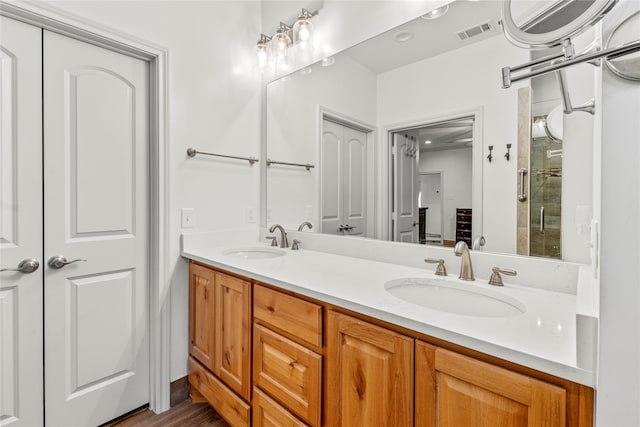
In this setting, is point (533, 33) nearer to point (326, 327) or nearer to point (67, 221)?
point (326, 327)

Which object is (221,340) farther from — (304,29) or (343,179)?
(304,29)

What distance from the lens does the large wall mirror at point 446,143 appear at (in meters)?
1.07

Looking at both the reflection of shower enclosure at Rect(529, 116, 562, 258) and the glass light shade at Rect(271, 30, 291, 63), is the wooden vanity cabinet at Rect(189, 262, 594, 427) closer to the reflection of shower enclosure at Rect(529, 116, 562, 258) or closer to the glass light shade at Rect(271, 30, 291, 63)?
the reflection of shower enclosure at Rect(529, 116, 562, 258)

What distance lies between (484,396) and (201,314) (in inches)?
56.0

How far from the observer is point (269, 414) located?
121 centimetres

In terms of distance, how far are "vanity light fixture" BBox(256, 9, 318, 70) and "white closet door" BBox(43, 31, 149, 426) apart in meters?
0.75

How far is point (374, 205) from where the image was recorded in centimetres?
162

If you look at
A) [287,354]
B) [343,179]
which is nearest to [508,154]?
[343,179]

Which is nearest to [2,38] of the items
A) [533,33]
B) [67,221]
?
[67,221]

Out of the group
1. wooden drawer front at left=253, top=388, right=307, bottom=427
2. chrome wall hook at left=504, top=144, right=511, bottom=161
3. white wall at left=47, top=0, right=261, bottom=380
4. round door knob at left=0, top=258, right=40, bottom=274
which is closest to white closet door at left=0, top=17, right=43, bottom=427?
round door knob at left=0, top=258, right=40, bottom=274

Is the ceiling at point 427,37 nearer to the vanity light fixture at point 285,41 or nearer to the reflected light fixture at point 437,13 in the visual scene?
the reflected light fixture at point 437,13

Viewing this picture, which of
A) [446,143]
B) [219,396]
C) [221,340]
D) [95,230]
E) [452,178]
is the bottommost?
[219,396]

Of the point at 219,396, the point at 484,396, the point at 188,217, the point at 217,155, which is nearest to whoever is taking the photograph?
A: the point at 484,396

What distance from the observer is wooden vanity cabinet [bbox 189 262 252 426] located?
1341 millimetres
